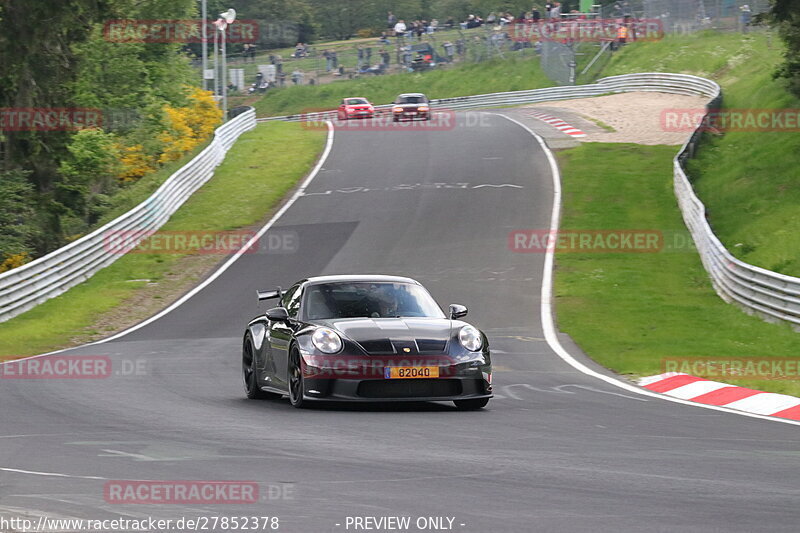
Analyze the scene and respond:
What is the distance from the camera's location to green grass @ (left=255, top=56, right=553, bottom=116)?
75750 millimetres

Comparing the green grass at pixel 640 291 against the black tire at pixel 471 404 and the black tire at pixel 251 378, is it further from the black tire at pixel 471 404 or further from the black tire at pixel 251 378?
the black tire at pixel 251 378

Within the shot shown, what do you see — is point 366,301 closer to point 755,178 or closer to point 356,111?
point 755,178

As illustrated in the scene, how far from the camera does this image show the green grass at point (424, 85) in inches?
2982

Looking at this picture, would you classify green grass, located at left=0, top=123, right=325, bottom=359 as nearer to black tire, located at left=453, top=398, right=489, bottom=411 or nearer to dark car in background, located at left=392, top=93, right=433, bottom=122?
dark car in background, located at left=392, top=93, right=433, bottom=122

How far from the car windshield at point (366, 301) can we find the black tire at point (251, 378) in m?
1.03

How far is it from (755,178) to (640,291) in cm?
979

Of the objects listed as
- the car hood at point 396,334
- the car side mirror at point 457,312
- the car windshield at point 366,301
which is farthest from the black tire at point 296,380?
the car side mirror at point 457,312

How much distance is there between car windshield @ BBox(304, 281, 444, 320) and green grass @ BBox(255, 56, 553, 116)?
61.8 metres

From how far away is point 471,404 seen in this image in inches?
464

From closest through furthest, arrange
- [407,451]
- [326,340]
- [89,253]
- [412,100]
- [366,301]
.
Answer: [407,451], [326,340], [366,301], [89,253], [412,100]

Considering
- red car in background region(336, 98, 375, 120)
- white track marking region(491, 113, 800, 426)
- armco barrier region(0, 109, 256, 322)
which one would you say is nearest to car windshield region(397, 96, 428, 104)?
red car in background region(336, 98, 375, 120)

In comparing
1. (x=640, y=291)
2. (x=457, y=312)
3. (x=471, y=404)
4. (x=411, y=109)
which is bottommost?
(x=640, y=291)

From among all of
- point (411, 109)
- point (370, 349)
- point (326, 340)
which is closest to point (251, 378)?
point (326, 340)

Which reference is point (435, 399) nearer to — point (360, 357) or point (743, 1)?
point (360, 357)
